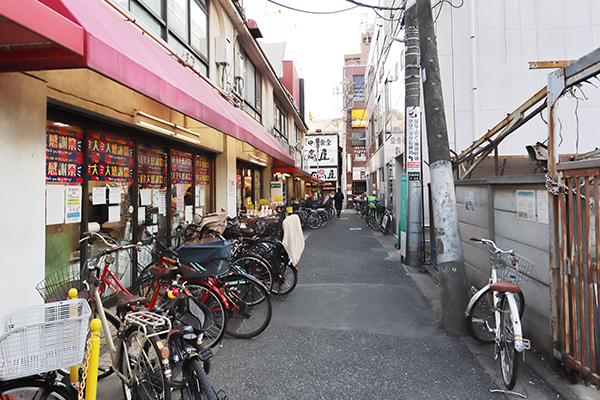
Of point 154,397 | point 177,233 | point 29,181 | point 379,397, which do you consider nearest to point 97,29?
point 29,181

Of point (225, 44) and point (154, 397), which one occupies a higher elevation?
point (225, 44)

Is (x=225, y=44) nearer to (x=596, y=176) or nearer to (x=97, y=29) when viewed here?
(x=97, y=29)

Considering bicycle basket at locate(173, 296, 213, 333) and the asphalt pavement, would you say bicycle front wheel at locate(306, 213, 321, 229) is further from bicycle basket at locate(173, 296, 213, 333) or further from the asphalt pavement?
bicycle basket at locate(173, 296, 213, 333)

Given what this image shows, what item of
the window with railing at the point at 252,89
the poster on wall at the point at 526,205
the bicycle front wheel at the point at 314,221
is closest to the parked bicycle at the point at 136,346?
the poster on wall at the point at 526,205

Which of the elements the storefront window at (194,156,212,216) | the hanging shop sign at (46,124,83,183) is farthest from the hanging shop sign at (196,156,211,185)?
the hanging shop sign at (46,124,83,183)

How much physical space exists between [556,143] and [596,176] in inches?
24.2

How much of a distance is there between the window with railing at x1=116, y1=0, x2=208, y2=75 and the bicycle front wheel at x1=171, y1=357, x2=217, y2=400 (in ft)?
18.5

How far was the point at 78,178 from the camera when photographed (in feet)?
15.4

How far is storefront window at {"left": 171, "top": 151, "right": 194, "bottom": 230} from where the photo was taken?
7.23m

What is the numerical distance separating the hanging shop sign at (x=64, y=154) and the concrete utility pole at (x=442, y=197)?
493 centimetres

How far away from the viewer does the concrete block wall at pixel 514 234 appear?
3709mm

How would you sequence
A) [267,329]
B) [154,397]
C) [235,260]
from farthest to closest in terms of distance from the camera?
[235,260], [267,329], [154,397]

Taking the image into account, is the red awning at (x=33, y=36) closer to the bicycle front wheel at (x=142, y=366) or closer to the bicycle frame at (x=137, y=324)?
the bicycle frame at (x=137, y=324)

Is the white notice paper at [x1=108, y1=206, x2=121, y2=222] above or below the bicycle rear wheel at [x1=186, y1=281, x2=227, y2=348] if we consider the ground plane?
above
